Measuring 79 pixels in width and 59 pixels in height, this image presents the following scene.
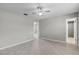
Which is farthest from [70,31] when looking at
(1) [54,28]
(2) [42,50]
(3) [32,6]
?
(3) [32,6]

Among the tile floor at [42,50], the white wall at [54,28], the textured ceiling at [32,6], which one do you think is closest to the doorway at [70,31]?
the white wall at [54,28]

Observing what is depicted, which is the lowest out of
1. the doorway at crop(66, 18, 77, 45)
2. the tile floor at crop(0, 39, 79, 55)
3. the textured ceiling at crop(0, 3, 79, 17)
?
the tile floor at crop(0, 39, 79, 55)

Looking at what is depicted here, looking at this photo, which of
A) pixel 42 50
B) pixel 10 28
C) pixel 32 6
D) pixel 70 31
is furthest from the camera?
pixel 70 31

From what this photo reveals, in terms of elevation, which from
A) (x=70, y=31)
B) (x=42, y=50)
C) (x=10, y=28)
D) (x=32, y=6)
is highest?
(x=32, y=6)

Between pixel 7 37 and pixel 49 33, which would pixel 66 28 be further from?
pixel 7 37

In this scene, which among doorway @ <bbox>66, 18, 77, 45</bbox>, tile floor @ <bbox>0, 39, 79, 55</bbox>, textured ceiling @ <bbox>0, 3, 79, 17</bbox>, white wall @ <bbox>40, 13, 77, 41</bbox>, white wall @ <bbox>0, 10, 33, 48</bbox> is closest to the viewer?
tile floor @ <bbox>0, 39, 79, 55</bbox>

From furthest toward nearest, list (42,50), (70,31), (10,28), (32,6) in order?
1. (70,31)
2. (10,28)
3. (32,6)
4. (42,50)

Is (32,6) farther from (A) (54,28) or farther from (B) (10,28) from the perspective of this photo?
(A) (54,28)

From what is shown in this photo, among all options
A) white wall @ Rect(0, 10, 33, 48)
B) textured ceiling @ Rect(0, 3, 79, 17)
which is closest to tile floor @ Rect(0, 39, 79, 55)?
white wall @ Rect(0, 10, 33, 48)

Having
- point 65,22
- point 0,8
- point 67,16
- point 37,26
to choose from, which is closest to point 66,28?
point 65,22

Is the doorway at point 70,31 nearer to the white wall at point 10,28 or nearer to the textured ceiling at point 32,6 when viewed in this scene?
the textured ceiling at point 32,6

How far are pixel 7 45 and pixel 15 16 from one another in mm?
1661

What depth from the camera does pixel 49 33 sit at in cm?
696

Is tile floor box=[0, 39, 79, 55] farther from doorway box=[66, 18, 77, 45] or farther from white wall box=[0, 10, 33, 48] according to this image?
doorway box=[66, 18, 77, 45]
